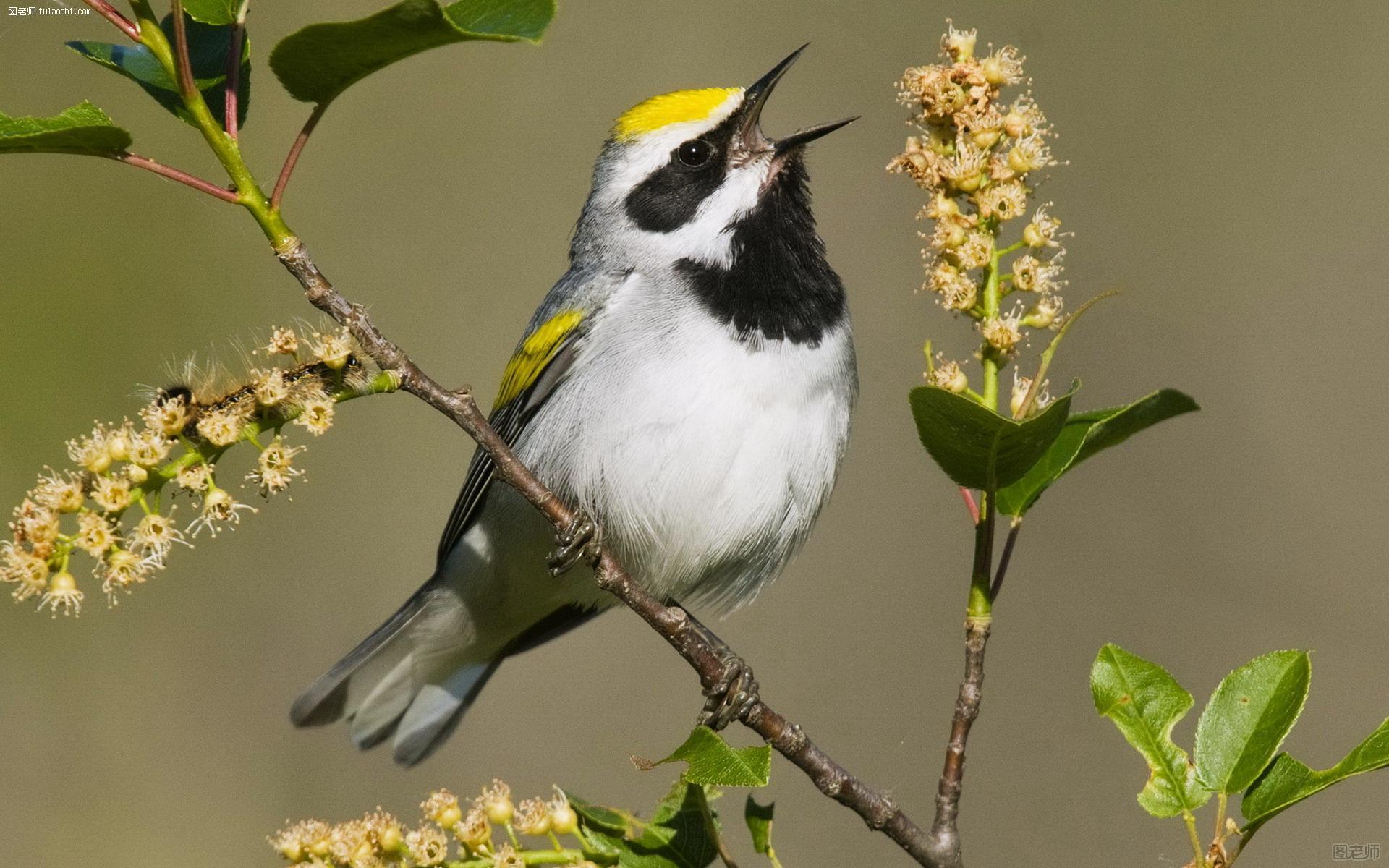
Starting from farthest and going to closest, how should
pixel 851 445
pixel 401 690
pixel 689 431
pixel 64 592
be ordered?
pixel 851 445 → pixel 401 690 → pixel 689 431 → pixel 64 592

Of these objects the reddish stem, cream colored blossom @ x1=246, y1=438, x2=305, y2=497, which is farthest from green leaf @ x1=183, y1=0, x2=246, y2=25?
the reddish stem

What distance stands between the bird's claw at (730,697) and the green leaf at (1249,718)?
1.12 meters

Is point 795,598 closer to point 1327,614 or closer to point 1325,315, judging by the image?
point 1327,614

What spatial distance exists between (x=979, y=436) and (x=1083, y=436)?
1.08ft

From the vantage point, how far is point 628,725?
533cm

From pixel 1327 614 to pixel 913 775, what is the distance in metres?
1.64

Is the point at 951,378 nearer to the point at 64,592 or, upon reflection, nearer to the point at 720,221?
the point at 720,221

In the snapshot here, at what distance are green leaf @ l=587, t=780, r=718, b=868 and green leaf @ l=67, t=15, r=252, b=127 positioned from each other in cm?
125

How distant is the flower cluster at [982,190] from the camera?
204cm

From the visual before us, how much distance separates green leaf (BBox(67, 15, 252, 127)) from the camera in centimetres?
183

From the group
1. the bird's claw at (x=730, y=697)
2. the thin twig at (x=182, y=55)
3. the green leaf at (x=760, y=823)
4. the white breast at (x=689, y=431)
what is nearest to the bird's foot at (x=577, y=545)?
the white breast at (x=689, y=431)

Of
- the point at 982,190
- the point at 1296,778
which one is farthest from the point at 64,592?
the point at 1296,778

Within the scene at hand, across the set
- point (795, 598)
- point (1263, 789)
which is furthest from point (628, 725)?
point (1263, 789)

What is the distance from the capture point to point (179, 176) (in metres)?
1.71
